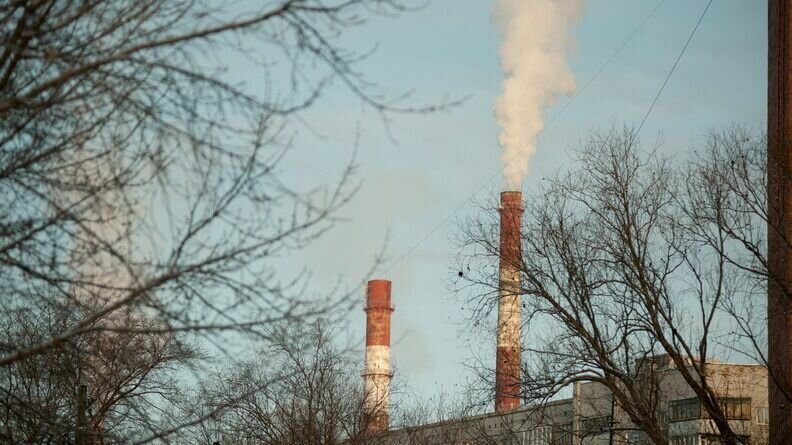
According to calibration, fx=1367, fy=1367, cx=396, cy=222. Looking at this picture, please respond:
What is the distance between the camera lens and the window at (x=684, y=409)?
149 feet

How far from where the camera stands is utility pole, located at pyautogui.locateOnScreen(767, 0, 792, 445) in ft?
76.4

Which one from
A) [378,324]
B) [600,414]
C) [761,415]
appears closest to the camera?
[600,414]

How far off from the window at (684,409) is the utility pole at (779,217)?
1819 centimetres

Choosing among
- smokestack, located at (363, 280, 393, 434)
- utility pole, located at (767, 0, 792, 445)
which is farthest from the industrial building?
smokestack, located at (363, 280, 393, 434)

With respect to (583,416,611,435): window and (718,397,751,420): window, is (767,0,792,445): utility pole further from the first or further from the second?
(718,397,751,420): window

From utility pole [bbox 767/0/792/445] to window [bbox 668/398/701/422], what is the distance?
18193 mm

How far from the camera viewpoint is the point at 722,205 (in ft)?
73.9

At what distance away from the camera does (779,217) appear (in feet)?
76.1

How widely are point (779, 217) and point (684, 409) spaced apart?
24.0m

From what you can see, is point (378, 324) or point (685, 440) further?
point (378, 324)

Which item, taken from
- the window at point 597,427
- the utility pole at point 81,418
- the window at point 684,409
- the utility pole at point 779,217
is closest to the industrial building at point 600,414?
the window at point 684,409

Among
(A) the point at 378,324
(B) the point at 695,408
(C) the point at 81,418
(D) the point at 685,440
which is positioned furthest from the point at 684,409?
(C) the point at 81,418

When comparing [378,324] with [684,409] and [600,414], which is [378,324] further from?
[600,414]

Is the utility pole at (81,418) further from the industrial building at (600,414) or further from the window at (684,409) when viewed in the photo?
the window at (684,409)
